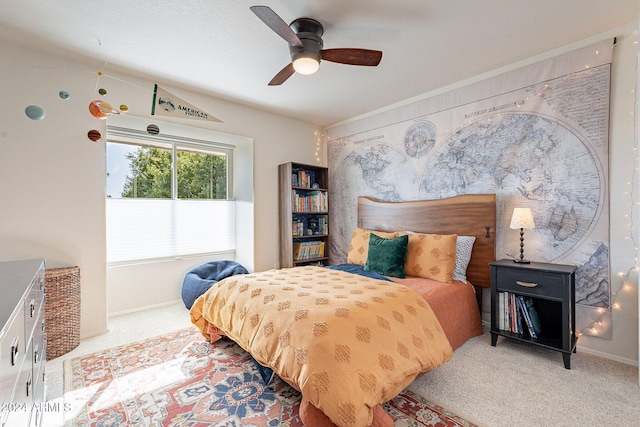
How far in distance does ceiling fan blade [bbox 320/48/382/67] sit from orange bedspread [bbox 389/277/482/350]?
1.87m

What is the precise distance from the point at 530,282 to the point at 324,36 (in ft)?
8.67

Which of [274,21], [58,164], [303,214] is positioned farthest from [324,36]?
[58,164]

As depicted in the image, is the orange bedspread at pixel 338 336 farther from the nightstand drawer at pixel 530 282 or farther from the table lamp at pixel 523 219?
the table lamp at pixel 523 219

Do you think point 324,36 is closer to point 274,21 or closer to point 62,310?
point 274,21

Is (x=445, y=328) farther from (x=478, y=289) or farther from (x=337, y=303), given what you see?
(x=337, y=303)

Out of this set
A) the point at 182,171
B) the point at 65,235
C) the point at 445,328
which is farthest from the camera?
the point at 182,171

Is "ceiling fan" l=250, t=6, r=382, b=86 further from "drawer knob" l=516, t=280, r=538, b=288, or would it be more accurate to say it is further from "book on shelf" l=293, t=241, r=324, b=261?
"book on shelf" l=293, t=241, r=324, b=261

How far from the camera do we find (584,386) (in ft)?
6.44

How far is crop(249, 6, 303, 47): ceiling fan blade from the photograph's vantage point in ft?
5.37

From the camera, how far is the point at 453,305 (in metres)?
2.52

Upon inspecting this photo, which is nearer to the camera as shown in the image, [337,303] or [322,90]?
[337,303]

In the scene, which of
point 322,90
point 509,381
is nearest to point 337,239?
point 322,90

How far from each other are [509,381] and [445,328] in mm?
520

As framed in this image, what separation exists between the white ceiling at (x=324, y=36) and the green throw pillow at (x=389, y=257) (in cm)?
177
